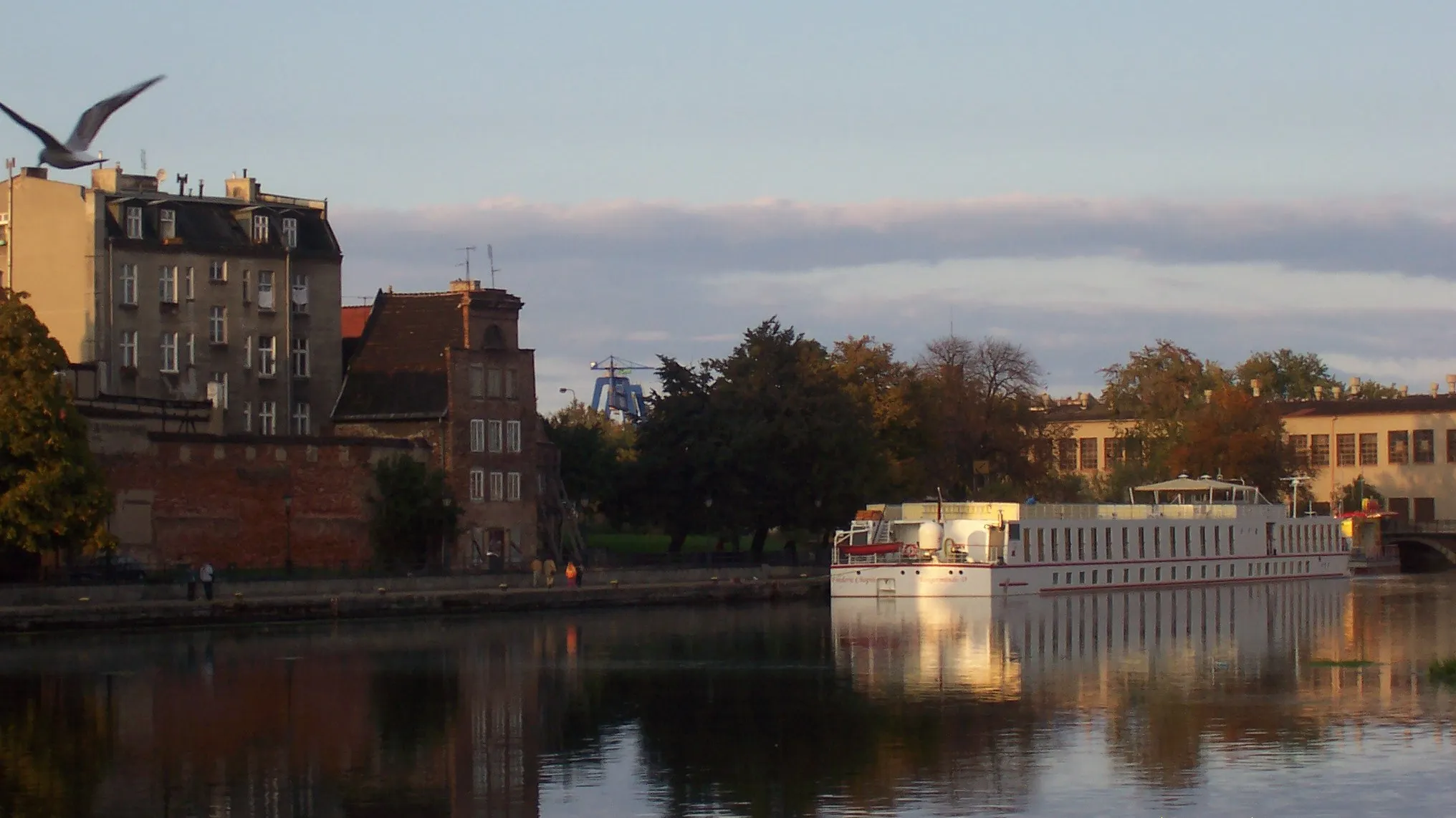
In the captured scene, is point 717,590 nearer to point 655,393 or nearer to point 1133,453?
point 655,393

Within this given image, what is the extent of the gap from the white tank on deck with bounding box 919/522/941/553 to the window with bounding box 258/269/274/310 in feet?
85.0

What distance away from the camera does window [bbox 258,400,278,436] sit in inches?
3155

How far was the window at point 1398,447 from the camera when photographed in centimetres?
12925

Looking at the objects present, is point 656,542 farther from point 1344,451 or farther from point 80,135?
point 80,135

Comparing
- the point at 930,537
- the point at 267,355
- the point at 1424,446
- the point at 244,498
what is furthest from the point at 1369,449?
the point at 244,498

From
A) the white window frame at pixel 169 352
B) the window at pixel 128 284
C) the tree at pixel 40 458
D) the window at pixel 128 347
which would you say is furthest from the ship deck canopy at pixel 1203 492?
the tree at pixel 40 458

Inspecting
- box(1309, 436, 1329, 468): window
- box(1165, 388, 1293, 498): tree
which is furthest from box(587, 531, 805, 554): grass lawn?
box(1309, 436, 1329, 468): window

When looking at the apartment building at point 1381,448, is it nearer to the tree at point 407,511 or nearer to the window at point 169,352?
the tree at point 407,511

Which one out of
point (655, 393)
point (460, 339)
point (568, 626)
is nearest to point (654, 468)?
point (655, 393)

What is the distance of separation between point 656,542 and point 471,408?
28.2 metres

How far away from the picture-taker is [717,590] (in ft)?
244

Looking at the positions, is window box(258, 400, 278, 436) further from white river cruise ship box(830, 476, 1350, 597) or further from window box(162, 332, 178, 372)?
white river cruise ship box(830, 476, 1350, 597)

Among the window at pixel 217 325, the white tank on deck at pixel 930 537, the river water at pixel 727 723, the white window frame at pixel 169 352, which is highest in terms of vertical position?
the window at pixel 217 325

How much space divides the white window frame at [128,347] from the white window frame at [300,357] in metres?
6.95
